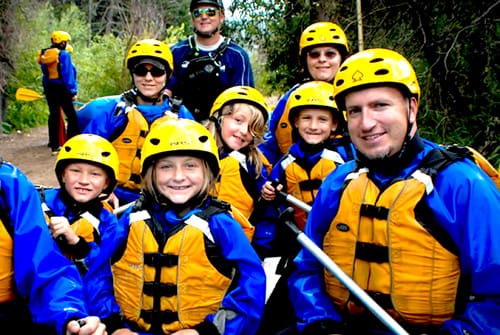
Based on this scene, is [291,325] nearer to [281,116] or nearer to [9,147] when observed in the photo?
[281,116]

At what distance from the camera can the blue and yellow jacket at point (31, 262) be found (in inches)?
98.2

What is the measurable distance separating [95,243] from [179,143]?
1.30m

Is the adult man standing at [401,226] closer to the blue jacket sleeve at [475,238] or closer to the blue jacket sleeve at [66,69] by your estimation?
the blue jacket sleeve at [475,238]

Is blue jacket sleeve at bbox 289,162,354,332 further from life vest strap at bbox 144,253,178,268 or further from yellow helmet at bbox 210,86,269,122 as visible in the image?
yellow helmet at bbox 210,86,269,122

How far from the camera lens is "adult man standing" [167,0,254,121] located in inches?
204

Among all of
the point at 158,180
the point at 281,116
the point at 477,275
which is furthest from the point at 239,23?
the point at 477,275

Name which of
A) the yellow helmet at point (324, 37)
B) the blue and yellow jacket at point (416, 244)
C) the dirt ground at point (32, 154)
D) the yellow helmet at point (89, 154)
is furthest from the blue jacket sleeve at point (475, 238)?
the dirt ground at point (32, 154)

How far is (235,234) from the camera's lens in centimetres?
282

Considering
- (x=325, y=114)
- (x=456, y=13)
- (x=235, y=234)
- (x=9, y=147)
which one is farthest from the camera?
(x=9, y=147)

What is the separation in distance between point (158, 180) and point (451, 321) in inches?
65.1

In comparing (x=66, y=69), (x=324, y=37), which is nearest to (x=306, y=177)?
(x=324, y=37)

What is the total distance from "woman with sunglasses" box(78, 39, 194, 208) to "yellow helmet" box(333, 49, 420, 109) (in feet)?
7.74

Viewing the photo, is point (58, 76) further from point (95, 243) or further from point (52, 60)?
point (95, 243)

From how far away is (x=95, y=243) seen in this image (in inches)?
149
